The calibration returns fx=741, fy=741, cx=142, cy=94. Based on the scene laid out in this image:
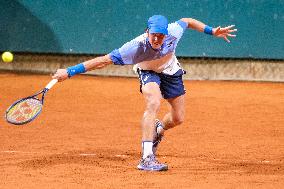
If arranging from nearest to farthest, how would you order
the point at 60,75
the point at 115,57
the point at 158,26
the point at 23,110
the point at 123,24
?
the point at 60,75, the point at 158,26, the point at 115,57, the point at 23,110, the point at 123,24

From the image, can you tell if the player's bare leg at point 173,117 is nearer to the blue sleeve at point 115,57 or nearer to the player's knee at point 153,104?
the player's knee at point 153,104

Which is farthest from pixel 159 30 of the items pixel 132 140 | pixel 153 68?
pixel 132 140

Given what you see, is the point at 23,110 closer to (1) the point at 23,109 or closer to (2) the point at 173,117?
(1) the point at 23,109

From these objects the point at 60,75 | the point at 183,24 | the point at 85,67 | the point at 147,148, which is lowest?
the point at 147,148

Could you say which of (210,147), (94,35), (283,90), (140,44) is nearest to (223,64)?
(283,90)

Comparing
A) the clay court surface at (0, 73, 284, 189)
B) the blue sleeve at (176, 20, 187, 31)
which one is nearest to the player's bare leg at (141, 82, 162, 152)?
the clay court surface at (0, 73, 284, 189)

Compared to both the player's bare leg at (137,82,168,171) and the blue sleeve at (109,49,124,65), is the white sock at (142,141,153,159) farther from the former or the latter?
the blue sleeve at (109,49,124,65)

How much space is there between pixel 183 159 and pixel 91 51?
8796 millimetres

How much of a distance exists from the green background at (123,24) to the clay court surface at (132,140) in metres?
0.90

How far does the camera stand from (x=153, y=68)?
834 centimetres

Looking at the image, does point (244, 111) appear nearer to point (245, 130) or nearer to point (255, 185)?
point (245, 130)

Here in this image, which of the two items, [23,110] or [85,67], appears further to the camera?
[23,110]

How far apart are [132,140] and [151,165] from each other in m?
2.20

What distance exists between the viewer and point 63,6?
1709 cm
